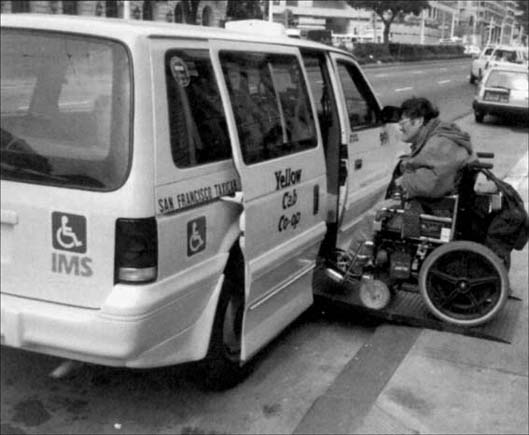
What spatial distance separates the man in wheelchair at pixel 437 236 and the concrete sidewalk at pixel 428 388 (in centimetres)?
27

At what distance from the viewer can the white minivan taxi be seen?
348cm

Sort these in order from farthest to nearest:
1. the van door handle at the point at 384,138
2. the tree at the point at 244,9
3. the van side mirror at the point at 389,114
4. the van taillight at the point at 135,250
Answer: the tree at the point at 244,9 → the van door handle at the point at 384,138 → the van side mirror at the point at 389,114 → the van taillight at the point at 135,250

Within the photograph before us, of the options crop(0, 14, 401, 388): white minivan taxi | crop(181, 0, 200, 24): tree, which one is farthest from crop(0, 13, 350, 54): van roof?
crop(181, 0, 200, 24): tree

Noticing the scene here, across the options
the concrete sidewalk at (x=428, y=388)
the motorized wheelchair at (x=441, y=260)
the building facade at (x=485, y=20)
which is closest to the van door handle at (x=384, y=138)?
the motorized wheelchair at (x=441, y=260)

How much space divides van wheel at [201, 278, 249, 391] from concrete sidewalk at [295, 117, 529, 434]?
49 centimetres

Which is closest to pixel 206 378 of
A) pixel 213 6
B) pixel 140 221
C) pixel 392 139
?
pixel 140 221

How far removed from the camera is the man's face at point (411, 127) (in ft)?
18.3

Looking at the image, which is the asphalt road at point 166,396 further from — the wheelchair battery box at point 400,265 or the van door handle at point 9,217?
the van door handle at point 9,217

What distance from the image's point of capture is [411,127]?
557 centimetres

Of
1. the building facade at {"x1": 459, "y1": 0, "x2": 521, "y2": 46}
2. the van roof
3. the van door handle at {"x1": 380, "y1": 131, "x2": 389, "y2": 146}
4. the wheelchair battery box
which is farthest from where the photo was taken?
the building facade at {"x1": 459, "y1": 0, "x2": 521, "y2": 46}

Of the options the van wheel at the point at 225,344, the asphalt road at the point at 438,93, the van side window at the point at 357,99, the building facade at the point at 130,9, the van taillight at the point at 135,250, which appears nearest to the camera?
the van taillight at the point at 135,250

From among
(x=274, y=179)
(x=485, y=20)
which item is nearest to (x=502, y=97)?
(x=274, y=179)

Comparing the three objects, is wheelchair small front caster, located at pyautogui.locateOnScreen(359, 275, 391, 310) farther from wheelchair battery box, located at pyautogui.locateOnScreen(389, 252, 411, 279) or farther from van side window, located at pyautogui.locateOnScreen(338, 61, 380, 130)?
van side window, located at pyautogui.locateOnScreen(338, 61, 380, 130)

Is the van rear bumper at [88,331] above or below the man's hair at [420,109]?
below
